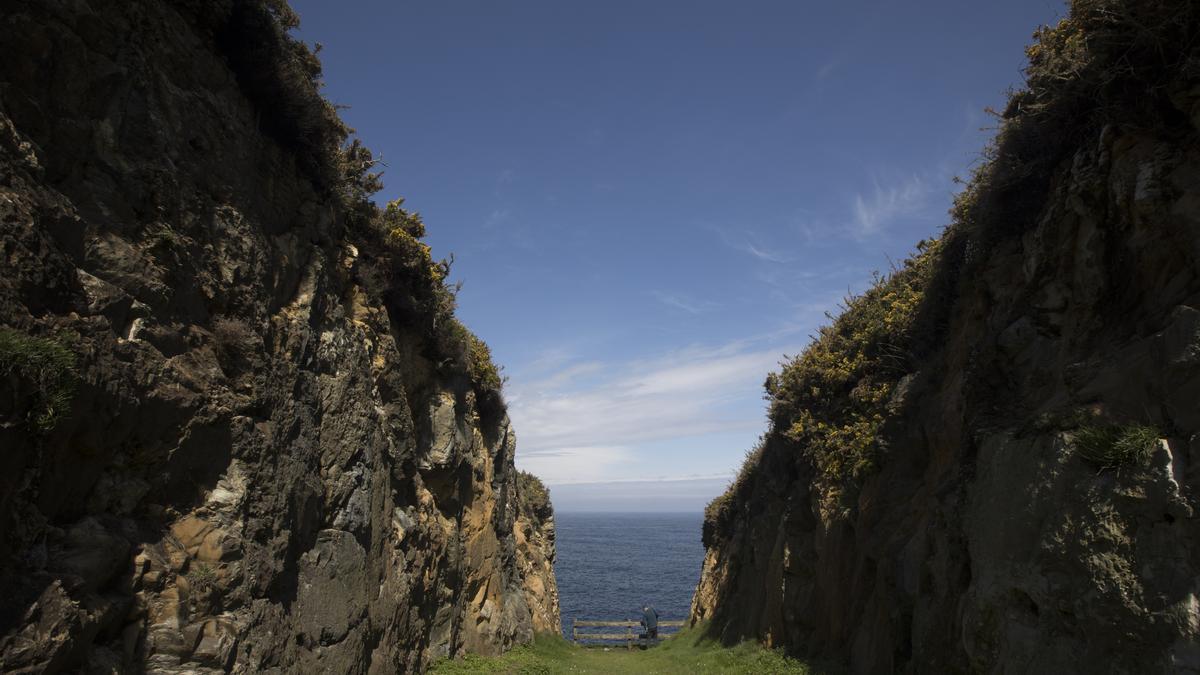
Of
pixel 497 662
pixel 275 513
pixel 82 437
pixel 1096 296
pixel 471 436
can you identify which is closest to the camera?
pixel 82 437

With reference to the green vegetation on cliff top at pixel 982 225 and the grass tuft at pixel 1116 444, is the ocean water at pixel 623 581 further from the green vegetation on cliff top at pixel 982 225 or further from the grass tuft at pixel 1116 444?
the grass tuft at pixel 1116 444

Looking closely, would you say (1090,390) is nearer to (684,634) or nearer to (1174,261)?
(1174,261)

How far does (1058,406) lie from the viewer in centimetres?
732

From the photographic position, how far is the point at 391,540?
12.5 meters

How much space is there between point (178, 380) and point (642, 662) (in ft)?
63.5

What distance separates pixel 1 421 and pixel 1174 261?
9712 mm

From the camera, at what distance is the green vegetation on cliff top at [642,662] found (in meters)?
15.1

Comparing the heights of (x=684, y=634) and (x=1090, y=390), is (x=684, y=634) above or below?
below

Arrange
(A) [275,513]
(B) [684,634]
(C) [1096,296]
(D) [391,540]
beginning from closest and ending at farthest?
(C) [1096,296] → (A) [275,513] → (D) [391,540] → (B) [684,634]

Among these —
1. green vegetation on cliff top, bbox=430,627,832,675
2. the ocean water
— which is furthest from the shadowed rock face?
the ocean water

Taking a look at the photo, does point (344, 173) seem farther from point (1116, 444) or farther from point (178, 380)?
point (1116, 444)

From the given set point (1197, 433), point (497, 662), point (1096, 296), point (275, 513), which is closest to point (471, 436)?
point (497, 662)

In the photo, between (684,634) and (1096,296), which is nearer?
(1096,296)

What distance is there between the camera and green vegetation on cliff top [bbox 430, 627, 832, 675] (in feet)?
49.5
